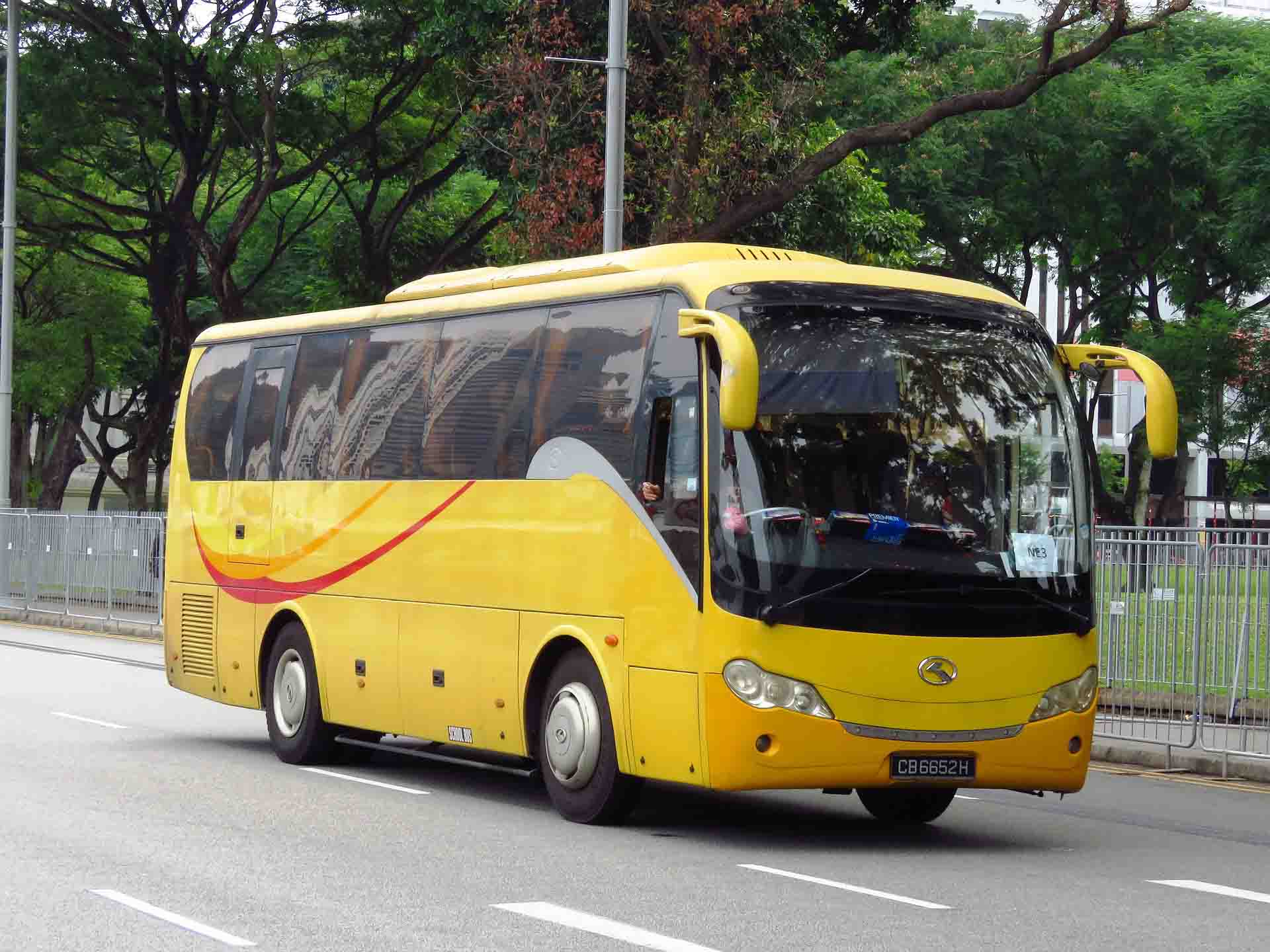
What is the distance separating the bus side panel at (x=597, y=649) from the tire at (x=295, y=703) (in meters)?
2.85

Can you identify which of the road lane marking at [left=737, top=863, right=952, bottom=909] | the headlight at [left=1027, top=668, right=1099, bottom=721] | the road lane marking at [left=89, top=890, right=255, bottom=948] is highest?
the headlight at [left=1027, top=668, right=1099, bottom=721]

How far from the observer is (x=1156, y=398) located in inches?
444

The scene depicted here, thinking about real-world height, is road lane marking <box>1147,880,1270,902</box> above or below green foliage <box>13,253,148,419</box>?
below

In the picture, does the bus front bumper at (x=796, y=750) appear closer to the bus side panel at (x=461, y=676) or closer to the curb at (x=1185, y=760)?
the bus side panel at (x=461, y=676)

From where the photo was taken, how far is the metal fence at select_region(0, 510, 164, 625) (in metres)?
30.3

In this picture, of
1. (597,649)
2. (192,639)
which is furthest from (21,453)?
(597,649)

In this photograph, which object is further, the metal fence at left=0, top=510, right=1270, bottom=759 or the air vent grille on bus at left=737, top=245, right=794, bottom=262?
the metal fence at left=0, top=510, right=1270, bottom=759

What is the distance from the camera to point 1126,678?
52.2 ft

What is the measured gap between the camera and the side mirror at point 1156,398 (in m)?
11.2

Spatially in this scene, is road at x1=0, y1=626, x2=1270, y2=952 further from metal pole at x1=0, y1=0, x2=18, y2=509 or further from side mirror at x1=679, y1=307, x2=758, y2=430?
metal pole at x1=0, y1=0, x2=18, y2=509

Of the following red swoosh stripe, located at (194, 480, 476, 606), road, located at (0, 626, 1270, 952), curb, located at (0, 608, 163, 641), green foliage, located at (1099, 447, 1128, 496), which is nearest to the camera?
road, located at (0, 626, 1270, 952)

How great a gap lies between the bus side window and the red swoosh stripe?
1989mm

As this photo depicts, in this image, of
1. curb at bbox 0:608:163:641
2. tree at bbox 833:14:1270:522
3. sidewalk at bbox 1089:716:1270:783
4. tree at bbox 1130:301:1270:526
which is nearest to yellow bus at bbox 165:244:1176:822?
sidewalk at bbox 1089:716:1270:783

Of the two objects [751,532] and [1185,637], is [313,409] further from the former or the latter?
[1185,637]
